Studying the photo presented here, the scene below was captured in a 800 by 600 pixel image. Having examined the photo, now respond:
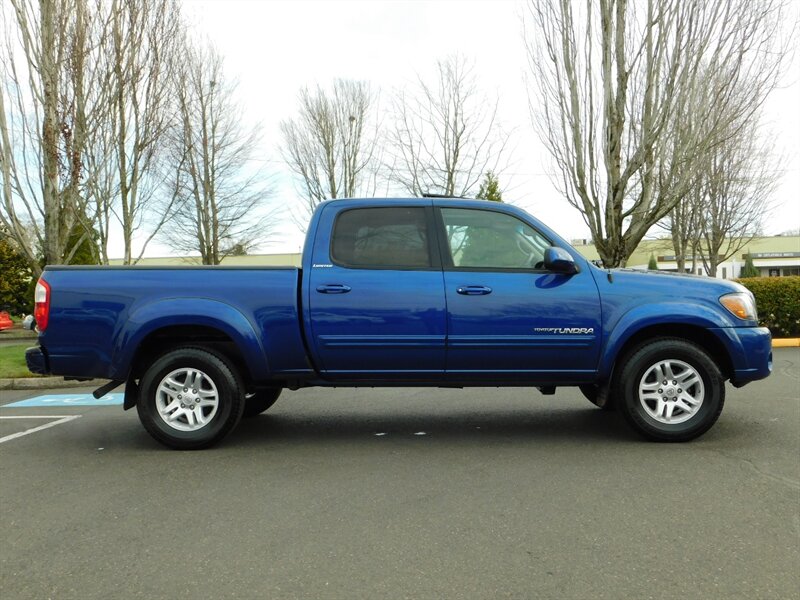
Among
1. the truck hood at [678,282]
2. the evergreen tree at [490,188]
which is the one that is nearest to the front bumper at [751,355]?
the truck hood at [678,282]

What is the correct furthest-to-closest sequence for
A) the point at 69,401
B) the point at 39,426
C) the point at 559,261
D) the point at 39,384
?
the point at 39,384 → the point at 69,401 → the point at 39,426 → the point at 559,261

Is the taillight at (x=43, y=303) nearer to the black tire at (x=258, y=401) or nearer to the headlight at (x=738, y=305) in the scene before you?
the black tire at (x=258, y=401)

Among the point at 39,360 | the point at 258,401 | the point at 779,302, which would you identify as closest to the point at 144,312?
the point at 39,360

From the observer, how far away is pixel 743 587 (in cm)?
273

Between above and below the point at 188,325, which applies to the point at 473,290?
above

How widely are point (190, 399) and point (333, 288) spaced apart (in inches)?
55.8

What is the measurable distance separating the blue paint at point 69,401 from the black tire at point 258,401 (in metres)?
2.11

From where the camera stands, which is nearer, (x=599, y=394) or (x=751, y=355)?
(x=751, y=355)

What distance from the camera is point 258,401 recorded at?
21.2 feet

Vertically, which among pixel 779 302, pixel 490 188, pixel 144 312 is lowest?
pixel 779 302

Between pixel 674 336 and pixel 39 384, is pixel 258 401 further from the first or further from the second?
pixel 39 384

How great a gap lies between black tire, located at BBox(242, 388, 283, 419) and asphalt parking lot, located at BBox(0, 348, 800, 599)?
0.73ft

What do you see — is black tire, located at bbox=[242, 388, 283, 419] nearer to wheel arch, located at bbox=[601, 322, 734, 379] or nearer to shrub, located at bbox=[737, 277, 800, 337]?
wheel arch, located at bbox=[601, 322, 734, 379]

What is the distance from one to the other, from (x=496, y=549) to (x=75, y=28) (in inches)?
512
